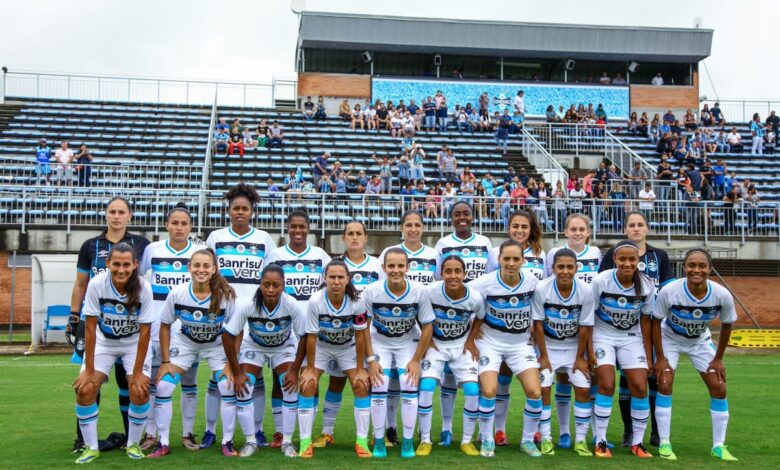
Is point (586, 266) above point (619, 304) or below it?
above

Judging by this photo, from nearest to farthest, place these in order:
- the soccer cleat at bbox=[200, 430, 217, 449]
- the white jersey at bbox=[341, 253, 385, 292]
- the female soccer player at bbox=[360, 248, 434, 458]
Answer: the female soccer player at bbox=[360, 248, 434, 458] < the soccer cleat at bbox=[200, 430, 217, 449] < the white jersey at bbox=[341, 253, 385, 292]

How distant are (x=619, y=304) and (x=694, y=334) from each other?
2.49 feet

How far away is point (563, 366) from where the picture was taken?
7.89 m

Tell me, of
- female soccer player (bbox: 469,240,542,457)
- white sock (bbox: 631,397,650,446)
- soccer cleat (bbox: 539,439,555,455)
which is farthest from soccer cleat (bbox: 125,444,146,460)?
white sock (bbox: 631,397,650,446)

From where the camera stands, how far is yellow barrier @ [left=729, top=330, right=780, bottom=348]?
66.2ft

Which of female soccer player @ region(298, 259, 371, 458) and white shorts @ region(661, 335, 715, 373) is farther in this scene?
white shorts @ region(661, 335, 715, 373)

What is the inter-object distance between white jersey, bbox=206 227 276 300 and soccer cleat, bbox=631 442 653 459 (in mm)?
3828

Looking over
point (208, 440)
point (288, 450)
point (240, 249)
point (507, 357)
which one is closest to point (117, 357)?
point (208, 440)

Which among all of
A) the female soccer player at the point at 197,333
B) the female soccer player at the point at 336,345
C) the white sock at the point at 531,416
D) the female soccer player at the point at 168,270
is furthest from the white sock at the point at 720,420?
the female soccer player at the point at 168,270

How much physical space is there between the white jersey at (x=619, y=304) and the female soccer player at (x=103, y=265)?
436cm

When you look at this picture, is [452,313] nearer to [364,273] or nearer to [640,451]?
[364,273]

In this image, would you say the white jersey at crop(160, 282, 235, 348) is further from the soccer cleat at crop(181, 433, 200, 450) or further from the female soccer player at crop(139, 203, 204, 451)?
the soccer cleat at crop(181, 433, 200, 450)

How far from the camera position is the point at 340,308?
7676 mm

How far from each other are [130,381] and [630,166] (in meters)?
23.1
